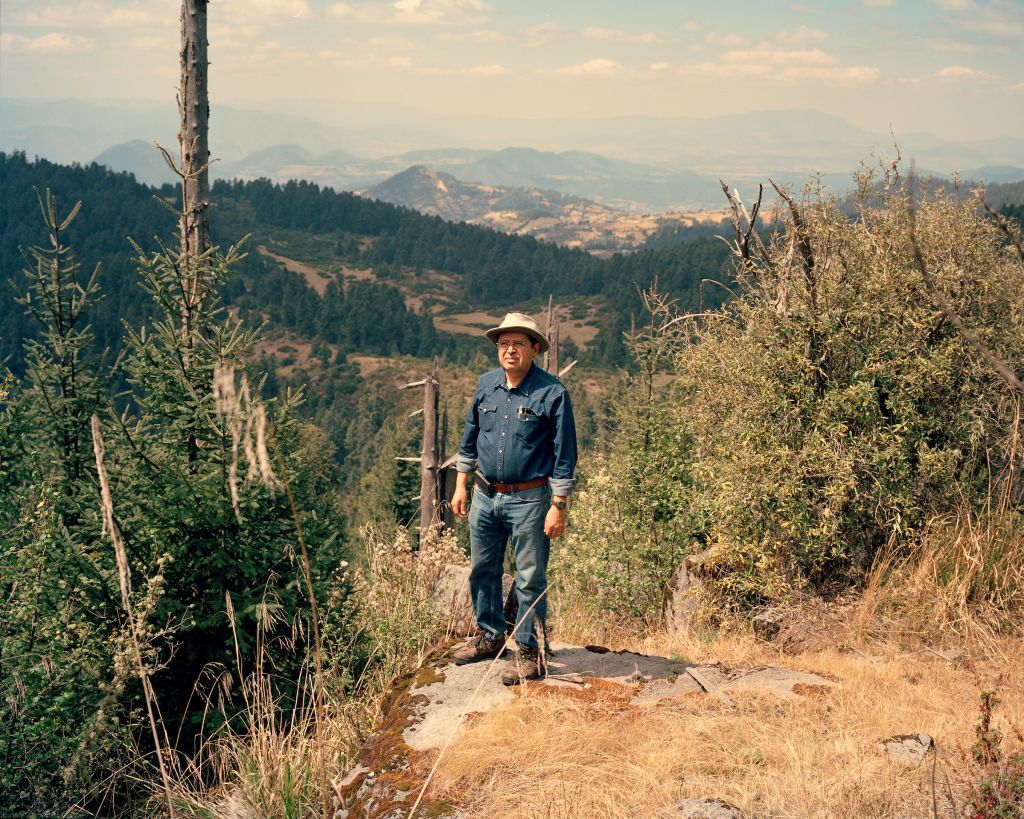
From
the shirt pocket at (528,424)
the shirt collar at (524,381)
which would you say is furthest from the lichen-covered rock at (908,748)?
the shirt collar at (524,381)

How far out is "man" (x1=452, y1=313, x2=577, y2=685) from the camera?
5164mm

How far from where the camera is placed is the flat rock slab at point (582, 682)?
15.0ft

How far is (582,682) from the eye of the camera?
5160mm

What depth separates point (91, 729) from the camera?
192 inches

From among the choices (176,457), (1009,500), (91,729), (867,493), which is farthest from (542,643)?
(1009,500)

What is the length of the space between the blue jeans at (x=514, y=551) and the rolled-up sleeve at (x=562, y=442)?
19cm

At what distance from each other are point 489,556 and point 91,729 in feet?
9.22

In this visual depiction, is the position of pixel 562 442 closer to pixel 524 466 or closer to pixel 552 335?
pixel 524 466

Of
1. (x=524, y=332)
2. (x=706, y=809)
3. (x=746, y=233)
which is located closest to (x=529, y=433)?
(x=524, y=332)

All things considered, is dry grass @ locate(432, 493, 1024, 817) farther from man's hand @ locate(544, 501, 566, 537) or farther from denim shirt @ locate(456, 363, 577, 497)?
denim shirt @ locate(456, 363, 577, 497)

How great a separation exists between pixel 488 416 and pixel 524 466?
1.52 feet

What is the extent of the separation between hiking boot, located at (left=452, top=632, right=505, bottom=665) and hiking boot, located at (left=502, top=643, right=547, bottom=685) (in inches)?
8.1

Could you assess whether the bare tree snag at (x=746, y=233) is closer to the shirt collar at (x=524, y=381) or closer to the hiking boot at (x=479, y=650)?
the shirt collar at (x=524, y=381)

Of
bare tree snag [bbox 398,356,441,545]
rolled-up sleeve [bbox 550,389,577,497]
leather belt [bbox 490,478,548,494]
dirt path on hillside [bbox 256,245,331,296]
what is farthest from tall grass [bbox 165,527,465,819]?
dirt path on hillside [bbox 256,245,331,296]
